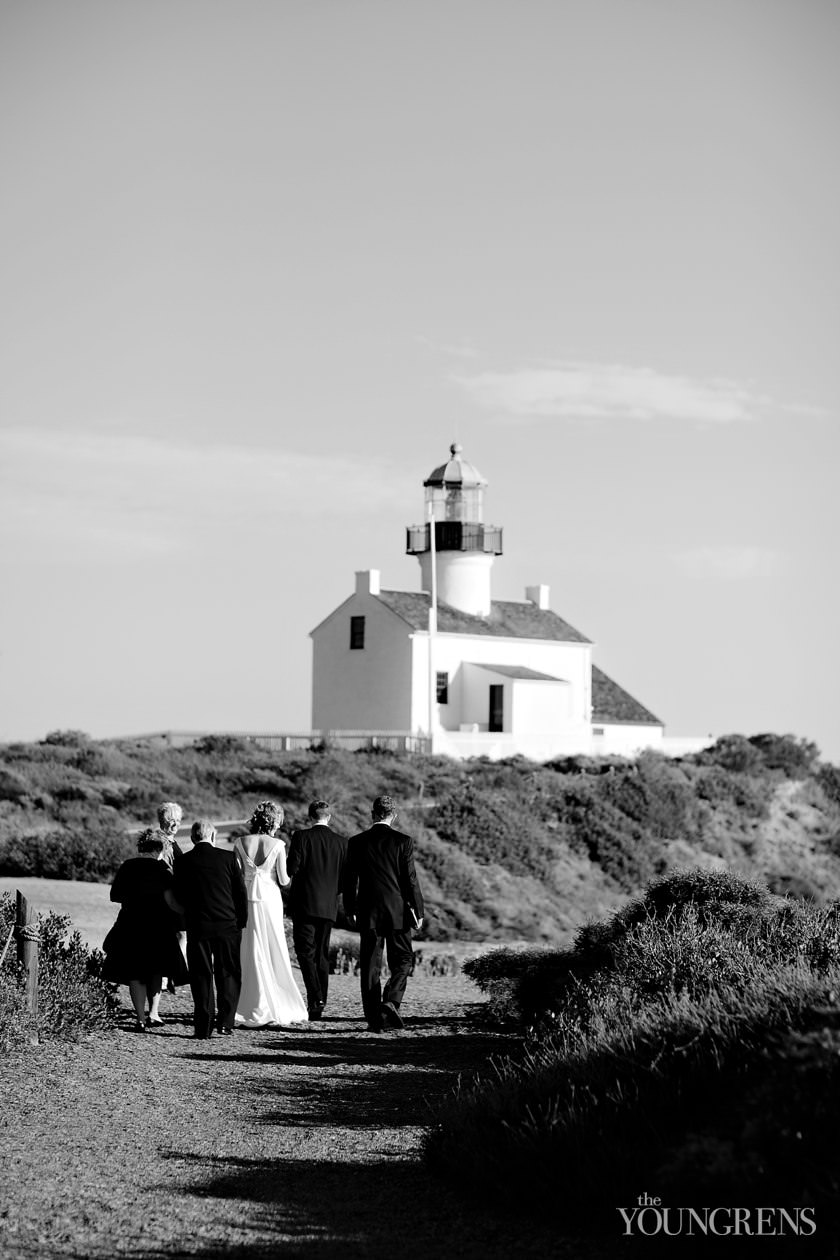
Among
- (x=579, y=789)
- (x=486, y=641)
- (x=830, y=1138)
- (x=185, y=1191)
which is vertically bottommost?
(x=185, y=1191)

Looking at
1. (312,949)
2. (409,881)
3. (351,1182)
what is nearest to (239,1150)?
(351,1182)

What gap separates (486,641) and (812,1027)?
43.5 m

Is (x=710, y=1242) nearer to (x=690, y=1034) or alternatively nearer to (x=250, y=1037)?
(x=690, y=1034)

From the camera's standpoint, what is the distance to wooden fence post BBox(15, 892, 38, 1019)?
35.8 ft

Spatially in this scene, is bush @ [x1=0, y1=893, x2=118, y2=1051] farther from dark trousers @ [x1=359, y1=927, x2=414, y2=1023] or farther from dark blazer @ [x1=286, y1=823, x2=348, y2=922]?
dark trousers @ [x1=359, y1=927, x2=414, y2=1023]

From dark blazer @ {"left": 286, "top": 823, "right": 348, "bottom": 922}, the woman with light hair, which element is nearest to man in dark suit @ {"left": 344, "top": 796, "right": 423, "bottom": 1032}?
dark blazer @ {"left": 286, "top": 823, "right": 348, "bottom": 922}

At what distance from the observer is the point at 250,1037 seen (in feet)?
38.9

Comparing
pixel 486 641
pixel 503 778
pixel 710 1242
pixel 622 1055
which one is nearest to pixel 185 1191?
pixel 622 1055

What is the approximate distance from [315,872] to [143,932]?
1.56m

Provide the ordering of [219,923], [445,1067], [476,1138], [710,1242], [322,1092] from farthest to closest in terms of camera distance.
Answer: [219,923]
[445,1067]
[322,1092]
[476,1138]
[710,1242]

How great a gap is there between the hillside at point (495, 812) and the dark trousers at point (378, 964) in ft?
42.5

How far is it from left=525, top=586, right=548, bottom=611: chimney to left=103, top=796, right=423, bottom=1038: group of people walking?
4269cm

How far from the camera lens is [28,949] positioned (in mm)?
11016

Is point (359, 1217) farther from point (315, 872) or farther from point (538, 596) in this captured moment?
point (538, 596)
